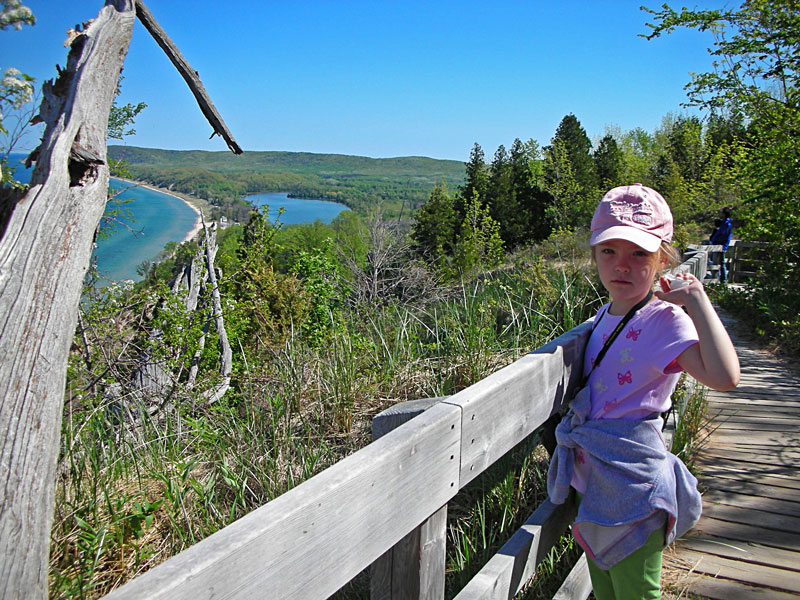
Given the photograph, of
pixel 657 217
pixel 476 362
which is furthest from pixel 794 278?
pixel 657 217

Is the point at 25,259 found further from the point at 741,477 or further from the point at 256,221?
the point at 256,221

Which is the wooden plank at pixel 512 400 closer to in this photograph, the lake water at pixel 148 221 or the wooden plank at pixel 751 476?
the lake water at pixel 148 221

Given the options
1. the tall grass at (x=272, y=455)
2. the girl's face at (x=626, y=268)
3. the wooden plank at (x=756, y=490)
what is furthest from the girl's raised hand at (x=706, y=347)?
the wooden plank at (x=756, y=490)

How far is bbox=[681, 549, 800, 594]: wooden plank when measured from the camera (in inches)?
108

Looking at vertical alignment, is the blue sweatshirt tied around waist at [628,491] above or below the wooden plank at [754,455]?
above

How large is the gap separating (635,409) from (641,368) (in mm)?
129

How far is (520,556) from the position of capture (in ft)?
6.63

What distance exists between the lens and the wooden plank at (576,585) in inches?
86.4

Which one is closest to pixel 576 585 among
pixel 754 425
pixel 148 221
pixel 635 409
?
pixel 635 409

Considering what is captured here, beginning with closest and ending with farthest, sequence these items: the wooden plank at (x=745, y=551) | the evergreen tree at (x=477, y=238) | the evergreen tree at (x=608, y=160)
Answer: the wooden plank at (x=745, y=551), the evergreen tree at (x=477, y=238), the evergreen tree at (x=608, y=160)

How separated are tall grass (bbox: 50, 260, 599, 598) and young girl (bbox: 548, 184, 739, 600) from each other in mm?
852

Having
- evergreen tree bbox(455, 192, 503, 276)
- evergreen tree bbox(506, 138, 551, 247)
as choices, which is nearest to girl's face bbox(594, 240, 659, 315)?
evergreen tree bbox(455, 192, 503, 276)

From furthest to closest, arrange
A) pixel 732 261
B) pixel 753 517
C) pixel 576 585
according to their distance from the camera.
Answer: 1. pixel 732 261
2. pixel 753 517
3. pixel 576 585

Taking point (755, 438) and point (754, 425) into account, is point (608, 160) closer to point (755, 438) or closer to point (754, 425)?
point (754, 425)
